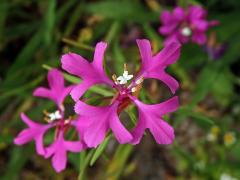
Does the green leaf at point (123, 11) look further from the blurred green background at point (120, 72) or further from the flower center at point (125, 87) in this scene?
the flower center at point (125, 87)

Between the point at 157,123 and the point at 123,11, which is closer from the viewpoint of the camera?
the point at 157,123

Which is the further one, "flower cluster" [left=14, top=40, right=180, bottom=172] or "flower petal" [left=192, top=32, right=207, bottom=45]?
"flower petal" [left=192, top=32, right=207, bottom=45]

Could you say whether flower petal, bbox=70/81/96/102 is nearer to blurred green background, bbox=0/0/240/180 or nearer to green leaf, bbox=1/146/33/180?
blurred green background, bbox=0/0/240/180

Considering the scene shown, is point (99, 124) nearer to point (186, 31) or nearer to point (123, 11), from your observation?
point (186, 31)

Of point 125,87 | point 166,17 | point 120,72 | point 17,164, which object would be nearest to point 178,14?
point 166,17

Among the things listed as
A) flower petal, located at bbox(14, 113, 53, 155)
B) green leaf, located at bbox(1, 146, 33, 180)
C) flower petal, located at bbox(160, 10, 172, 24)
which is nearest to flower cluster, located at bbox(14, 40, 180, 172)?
flower petal, located at bbox(14, 113, 53, 155)

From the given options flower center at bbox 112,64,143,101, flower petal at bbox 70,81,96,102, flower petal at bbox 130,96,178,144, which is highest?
flower petal at bbox 70,81,96,102

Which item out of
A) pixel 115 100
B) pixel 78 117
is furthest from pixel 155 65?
pixel 78 117
